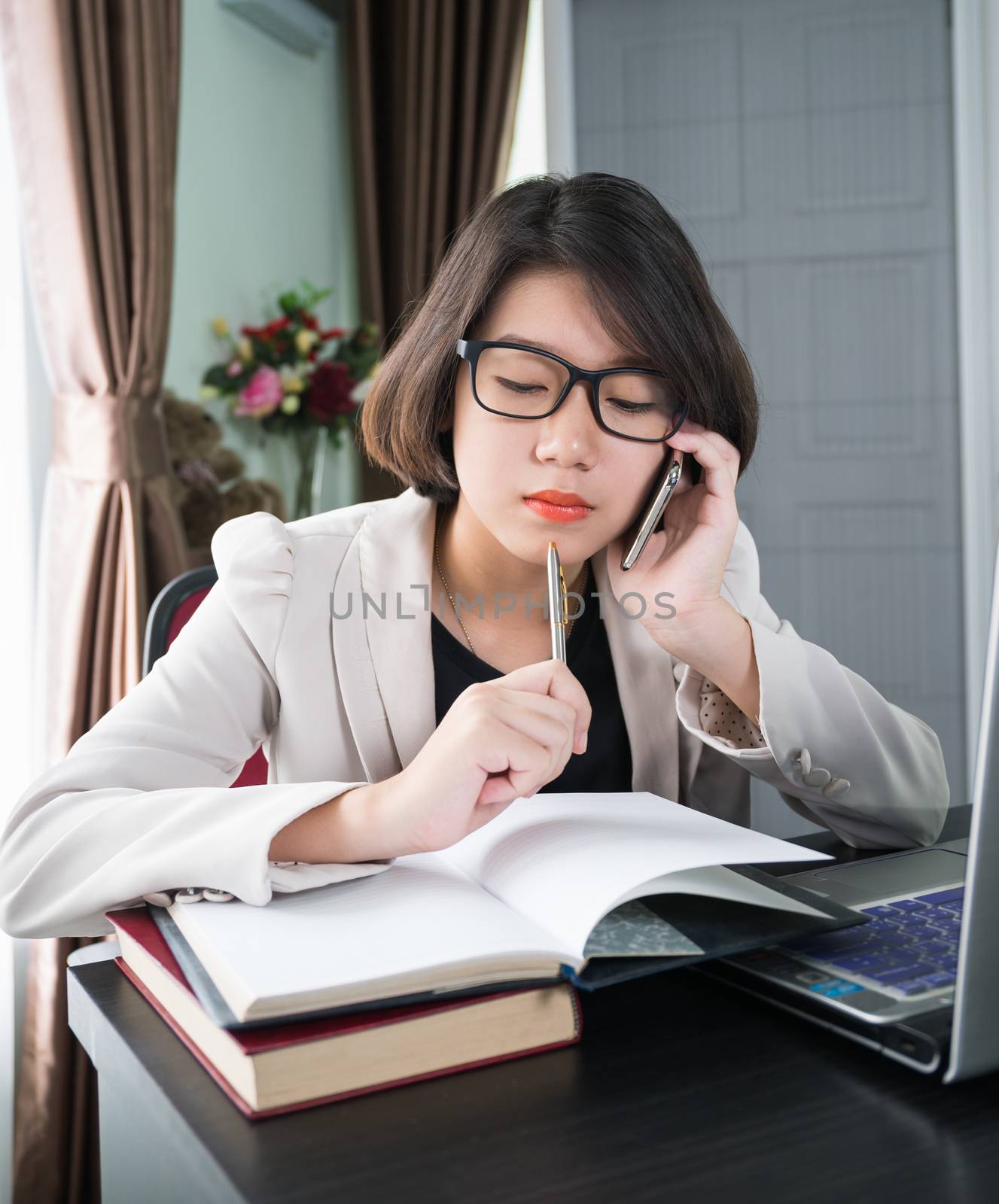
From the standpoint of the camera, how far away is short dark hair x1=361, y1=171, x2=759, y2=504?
110 cm

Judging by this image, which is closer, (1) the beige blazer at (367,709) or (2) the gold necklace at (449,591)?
(1) the beige blazer at (367,709)

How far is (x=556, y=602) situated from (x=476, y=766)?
333 mm

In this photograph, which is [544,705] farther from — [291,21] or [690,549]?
[291,21]

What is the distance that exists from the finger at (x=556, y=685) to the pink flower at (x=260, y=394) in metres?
1.96

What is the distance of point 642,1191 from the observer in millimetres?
478

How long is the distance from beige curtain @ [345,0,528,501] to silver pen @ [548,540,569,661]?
200 cm

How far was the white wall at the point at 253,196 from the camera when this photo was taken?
268cm

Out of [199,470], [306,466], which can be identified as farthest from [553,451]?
[306,466]

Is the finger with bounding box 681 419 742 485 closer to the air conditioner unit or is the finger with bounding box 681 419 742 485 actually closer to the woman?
the woman

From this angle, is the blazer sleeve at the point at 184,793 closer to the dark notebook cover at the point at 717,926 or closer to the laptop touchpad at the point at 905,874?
the dark notebook cover at the point at 717,926

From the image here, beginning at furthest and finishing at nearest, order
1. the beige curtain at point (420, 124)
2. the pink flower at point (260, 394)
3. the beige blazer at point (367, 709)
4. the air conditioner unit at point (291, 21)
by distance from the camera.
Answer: the beige curtain at point (420, 124) < the air conditioner unit at point (291, 21) < the pink flower at point (260, 394) < the beige blazer at point (367, 709)

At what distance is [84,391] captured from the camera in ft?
6.34

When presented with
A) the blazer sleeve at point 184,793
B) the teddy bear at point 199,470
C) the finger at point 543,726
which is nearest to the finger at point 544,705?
the finger at point 543,726

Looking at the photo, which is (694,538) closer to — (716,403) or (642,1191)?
(716,403)
